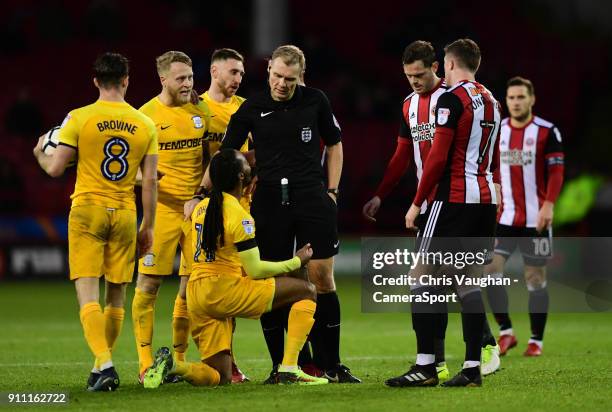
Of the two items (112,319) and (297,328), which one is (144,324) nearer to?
(112,319)

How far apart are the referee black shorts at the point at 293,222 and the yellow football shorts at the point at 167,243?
665 millimetres

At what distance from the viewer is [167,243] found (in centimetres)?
840

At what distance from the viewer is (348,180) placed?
1981 centimetres

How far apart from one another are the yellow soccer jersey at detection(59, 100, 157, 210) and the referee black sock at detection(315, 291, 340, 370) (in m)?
1.58

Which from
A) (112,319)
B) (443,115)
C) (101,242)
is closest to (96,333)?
(112,319)

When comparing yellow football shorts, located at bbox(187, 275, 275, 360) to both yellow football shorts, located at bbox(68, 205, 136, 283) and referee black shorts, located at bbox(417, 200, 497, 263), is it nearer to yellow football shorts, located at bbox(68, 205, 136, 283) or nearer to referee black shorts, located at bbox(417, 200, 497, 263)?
yellow football shorts, located at bbox(68, 205, 136, 283)

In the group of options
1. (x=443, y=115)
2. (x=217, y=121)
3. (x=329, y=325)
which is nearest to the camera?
(x=443, y=115)

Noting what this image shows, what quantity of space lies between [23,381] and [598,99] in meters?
16.7

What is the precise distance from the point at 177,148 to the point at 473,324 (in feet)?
8.64

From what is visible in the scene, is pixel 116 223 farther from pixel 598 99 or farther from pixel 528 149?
pixel 598 99

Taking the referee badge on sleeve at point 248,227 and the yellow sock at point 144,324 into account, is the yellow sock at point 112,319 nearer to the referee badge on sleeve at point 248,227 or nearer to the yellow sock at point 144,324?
the yellow sock at point 144,324

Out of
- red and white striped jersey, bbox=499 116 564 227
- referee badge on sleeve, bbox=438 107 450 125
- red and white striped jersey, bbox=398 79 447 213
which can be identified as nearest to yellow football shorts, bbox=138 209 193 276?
red and white striped jersey, bbox=398 79 447 213

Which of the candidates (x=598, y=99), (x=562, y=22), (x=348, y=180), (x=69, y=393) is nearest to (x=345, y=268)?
(x=348, y=180)

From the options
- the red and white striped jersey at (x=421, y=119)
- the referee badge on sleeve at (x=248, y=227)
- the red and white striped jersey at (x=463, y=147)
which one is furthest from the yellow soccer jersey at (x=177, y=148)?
the red and white striped jersey at (x=463, y=147)
